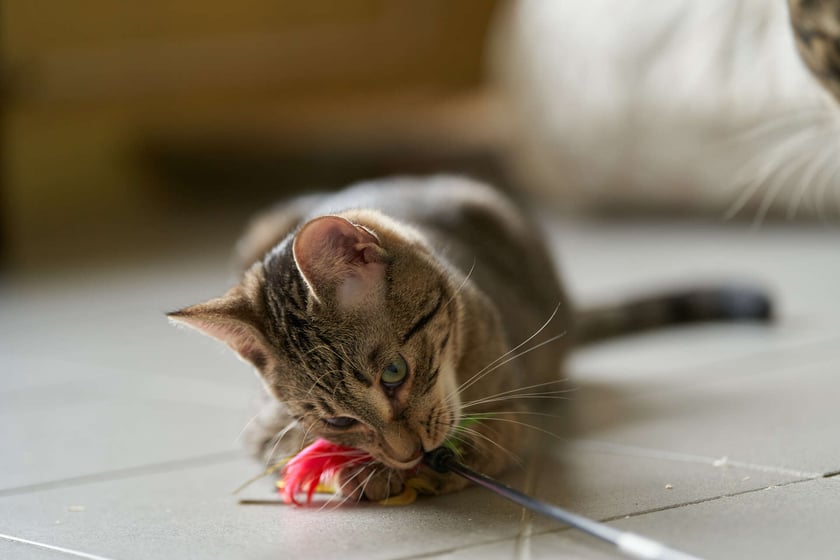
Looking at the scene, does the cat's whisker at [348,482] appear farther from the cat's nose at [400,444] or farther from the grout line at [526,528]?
the grout line at [526,528]

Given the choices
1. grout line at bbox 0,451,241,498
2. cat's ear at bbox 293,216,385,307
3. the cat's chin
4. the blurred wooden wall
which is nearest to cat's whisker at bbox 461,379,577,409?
the cat's chin

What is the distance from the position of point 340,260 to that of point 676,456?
2.31ft

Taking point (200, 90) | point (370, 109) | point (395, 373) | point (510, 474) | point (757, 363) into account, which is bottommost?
point (510, 474)

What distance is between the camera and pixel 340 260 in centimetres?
166

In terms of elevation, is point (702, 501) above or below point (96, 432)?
below

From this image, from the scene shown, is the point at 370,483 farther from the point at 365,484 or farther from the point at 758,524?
the point at 758,524

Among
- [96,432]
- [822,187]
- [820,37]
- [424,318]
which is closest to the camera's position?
[424,318]

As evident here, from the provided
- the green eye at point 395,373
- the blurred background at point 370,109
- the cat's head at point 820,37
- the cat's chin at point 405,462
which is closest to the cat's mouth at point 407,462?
the cat's chin at point 405,462

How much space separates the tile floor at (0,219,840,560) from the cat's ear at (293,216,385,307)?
0.36m

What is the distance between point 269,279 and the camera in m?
1.77

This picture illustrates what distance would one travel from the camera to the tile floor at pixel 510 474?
1.50 meters

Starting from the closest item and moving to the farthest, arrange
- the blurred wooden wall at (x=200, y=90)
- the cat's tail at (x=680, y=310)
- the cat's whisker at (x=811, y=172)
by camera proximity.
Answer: the cat's whisker at (x=811, y=172) → the cat's tail at (x=680, y=310) → the blurred wooden wall at (x=200, y=90)

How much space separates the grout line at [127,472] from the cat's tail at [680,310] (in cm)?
109

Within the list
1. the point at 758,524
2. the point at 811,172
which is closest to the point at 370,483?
the point at 758,524
